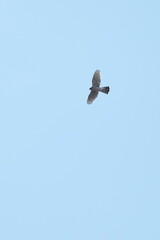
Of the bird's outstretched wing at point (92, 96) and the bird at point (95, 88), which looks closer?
the bird at point (95, 88)

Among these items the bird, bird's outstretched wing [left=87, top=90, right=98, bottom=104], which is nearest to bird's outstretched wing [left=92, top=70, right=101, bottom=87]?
the bird

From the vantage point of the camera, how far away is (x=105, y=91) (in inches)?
1389

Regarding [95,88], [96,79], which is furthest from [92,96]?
[96,79]

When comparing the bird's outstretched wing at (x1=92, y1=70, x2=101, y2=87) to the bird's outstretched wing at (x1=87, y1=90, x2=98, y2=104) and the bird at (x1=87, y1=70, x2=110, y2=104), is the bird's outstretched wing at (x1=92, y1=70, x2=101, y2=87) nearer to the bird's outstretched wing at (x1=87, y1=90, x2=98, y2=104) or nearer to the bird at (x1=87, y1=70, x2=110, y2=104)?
the bird at (x1=87, y1=70, x2=110, y2=104)

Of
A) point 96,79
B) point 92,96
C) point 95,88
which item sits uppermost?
point 96,79

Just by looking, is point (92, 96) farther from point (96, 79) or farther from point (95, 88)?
point (96, 79)

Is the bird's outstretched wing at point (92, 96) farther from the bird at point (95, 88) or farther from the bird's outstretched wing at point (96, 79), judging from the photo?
the bird's outstretched wing at point (96, 79)

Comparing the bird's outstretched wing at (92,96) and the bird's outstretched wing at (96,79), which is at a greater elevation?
the bird's outstretched wing at (96,79)

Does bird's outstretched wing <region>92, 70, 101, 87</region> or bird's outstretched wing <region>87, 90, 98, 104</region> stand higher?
bird's outstretched wing <region>92, 70, 101, 87</region>

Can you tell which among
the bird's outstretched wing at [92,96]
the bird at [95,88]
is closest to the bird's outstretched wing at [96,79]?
the bird at [95,88]

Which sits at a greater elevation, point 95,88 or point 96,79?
point 96,79

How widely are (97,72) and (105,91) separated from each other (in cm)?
252

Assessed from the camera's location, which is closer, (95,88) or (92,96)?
(95,88)

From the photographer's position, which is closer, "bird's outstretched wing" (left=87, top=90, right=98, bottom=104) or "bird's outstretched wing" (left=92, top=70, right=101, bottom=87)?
"bird's outstretched wing" (left=92, top=70, right=101, bottom=87)
